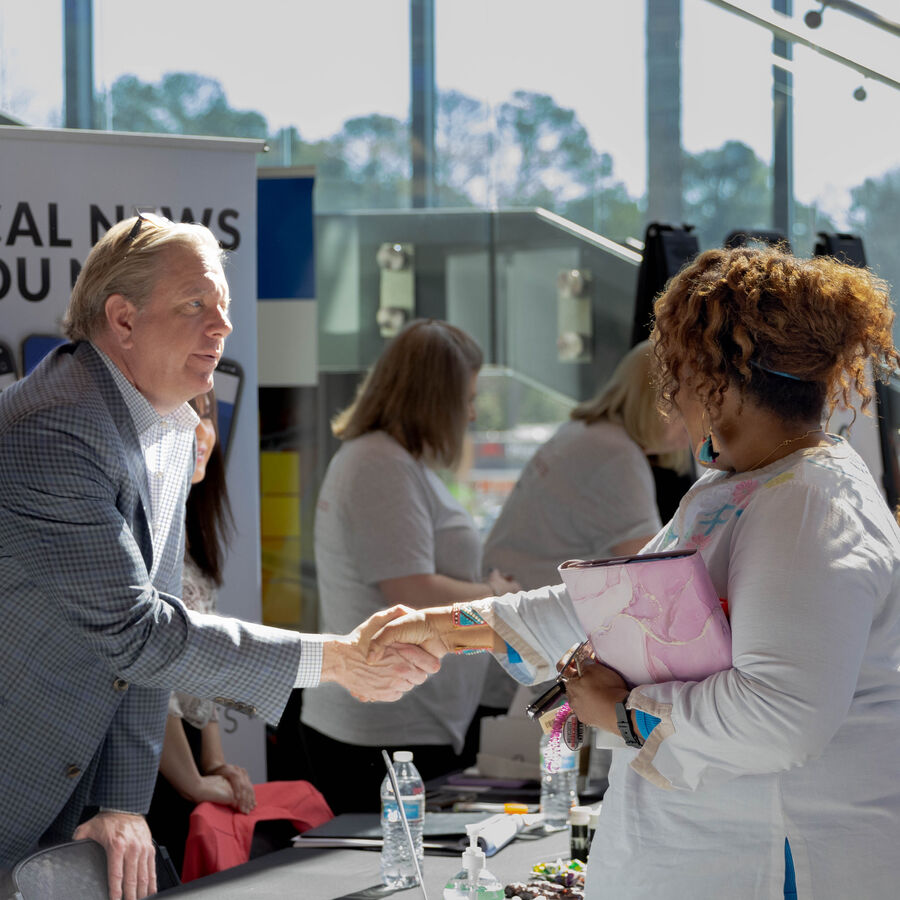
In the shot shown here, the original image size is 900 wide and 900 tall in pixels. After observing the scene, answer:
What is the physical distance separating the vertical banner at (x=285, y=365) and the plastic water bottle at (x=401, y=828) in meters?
2.12

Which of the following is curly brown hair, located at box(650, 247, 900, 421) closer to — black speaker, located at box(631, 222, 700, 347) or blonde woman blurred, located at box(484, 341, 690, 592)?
blonde woman blurred, located at box(484, 341, 690, 592)

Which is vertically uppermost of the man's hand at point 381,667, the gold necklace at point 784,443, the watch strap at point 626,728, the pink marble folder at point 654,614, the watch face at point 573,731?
the gold necklace at point 784,443

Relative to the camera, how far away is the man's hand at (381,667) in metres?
2.38

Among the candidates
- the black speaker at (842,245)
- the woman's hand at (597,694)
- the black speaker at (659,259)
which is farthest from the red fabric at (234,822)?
the black speaker at (842,245)

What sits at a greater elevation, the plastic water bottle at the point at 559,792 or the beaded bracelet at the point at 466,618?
the beaded bracelet at the point at 466,618

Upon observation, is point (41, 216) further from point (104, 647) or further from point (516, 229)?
point (516, 229)

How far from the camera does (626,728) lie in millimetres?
1608

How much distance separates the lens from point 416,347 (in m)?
3.57

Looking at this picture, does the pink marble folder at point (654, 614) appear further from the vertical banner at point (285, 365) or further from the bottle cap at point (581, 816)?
the vertical banner at point (285, 365)

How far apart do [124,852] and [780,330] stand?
1.49 meters

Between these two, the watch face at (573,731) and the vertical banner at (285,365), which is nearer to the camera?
the watch face at (573,731)

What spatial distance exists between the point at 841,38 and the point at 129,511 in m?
3.75

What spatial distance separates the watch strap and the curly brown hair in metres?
0.43

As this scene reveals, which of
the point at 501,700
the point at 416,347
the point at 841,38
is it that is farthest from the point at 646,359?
the point at 841,38
